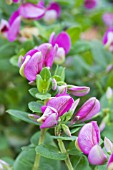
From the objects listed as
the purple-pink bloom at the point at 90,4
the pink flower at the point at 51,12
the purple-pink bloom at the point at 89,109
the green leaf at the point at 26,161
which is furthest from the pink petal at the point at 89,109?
the purple-pink bloom at the point at 90,4

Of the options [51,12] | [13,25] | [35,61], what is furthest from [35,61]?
[51,12]

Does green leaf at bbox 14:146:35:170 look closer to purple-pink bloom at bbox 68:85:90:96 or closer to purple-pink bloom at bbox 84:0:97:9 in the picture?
purple-pink bloom at bbox 68:85:90:96

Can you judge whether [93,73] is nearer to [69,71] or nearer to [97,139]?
[69,71]

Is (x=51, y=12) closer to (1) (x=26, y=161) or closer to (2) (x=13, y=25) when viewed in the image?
(2) (x=13, y=25)

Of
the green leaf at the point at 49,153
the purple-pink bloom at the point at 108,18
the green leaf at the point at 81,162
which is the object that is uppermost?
the green leaf at the point at 49,153

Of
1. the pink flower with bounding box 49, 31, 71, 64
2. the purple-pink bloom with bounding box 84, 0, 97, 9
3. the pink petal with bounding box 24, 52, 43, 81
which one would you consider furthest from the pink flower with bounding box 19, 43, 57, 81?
the purple-pink bloom with bounding box 84, 0, 97, 9

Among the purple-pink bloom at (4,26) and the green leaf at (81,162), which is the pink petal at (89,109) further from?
the purple-pink bloom at (4,26)
